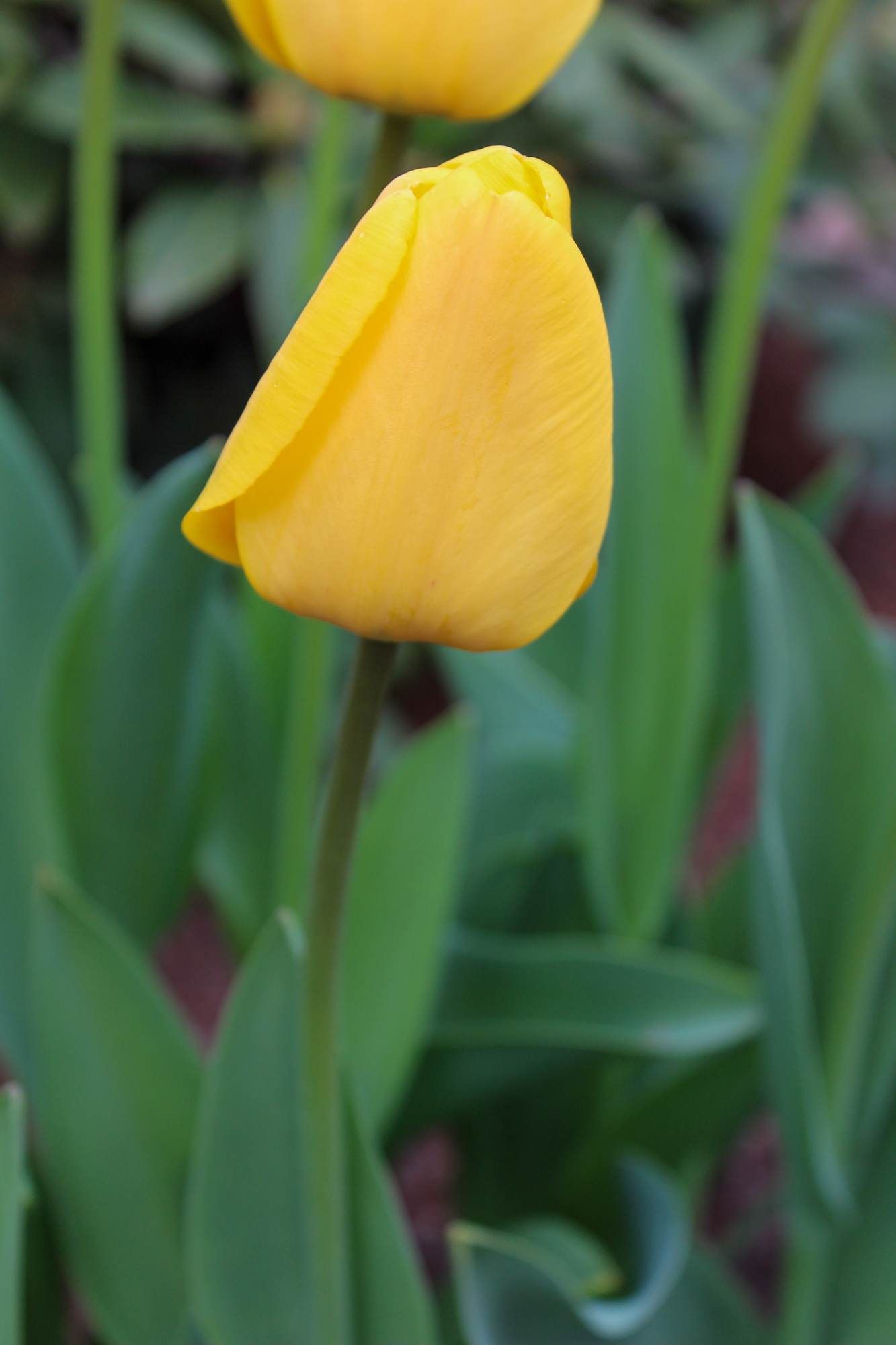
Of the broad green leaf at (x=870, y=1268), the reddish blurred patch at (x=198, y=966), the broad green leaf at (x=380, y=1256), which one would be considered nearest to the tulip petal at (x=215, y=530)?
the broad green leaf at (x=380, y=1256)

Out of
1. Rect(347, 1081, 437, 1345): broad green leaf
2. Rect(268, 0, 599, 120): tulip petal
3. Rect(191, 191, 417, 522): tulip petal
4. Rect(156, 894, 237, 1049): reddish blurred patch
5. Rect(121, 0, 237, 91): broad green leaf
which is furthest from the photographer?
Rect(156, 894, 237, 1049): reddish blurred patch

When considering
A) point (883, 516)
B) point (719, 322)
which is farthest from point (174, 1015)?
point (883, 516)

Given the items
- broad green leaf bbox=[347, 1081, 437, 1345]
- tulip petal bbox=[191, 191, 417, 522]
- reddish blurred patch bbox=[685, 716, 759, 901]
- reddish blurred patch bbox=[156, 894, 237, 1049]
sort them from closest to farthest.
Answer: tulip petal bbox=[191, 191, 417, 522]
broad green leaf bbox=[347, 1081, 437, 1345]
reddish blurred patch bbox=[156, 894, 237, 1049]
reddish blurred patch bbox=[685, 716, 759, 901]

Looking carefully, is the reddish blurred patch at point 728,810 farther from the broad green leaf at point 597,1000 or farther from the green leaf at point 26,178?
the green leaf at point 26,178

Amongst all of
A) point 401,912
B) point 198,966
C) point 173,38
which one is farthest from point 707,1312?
point 173,38

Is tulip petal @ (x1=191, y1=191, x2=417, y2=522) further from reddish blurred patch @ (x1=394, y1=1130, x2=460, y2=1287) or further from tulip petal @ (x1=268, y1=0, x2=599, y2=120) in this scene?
reddish blurred patch @ (x1=394, y1=1130, x2=460, y2=1287)

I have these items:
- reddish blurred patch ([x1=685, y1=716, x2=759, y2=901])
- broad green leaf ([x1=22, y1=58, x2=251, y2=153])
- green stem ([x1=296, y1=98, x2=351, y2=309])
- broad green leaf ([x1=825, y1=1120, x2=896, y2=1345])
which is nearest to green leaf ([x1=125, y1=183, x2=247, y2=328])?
broad green leaf ([x1=22, y1=58, x2=251, y2=153])

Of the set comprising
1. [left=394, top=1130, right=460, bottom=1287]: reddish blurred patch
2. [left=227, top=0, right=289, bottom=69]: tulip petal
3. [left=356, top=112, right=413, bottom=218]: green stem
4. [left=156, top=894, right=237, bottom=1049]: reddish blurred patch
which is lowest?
[left=156, top=894, right=237, bottom=1049]: reddish blurred patch

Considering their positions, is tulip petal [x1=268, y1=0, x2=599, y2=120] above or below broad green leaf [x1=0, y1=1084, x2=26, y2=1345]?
above

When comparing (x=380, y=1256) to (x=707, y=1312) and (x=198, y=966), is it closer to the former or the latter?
(x=707, y=1312)
